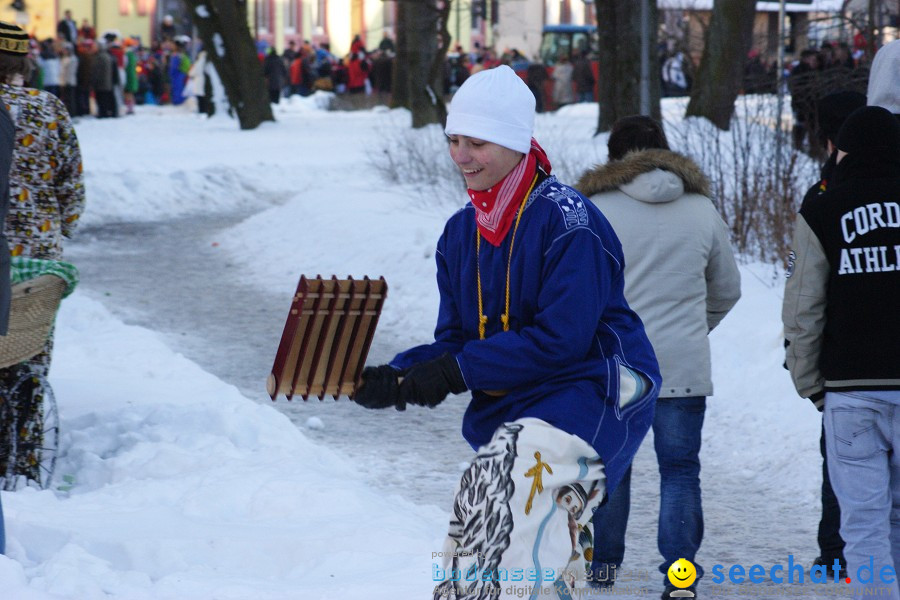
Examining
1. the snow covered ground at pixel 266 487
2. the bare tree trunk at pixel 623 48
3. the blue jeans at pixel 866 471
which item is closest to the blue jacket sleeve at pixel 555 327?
the blue jeans at pixel 866 471

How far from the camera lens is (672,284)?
4.79 metres

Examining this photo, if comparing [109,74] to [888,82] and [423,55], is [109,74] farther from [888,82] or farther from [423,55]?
[888,82]

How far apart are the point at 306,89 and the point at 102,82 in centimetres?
1067

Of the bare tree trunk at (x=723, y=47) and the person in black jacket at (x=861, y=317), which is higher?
the bare tree trunk at (x=723, y=47)

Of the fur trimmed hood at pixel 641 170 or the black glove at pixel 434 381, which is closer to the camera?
the black glove at pixel 434 381

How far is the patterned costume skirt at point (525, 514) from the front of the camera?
2971 millimetres

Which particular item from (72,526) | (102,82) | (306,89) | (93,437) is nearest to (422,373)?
(72,526)

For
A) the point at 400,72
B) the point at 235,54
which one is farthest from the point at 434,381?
the point at 400,72

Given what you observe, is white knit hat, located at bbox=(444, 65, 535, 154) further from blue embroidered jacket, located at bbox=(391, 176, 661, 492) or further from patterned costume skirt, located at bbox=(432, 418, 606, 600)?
patterned costume skirt, located at bbox=(432, 418, 606, 600)

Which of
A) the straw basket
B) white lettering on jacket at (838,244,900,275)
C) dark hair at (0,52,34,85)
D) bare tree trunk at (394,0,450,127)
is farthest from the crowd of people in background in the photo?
white lettering on jacket at (838,244,900,275)

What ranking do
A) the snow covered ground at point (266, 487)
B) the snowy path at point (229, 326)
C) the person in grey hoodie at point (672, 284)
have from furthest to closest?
the snowy path at point (229, 326)
the person in grey hoodie at point (672, 284)
the snow covered ground at point (266, 487)

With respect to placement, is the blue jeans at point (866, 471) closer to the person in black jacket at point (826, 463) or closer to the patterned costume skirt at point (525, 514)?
the person in black jacket at point (826, 463)

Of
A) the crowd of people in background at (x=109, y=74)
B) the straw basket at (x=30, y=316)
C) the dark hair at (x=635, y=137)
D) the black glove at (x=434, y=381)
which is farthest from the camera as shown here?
the crowd of people in background at (x=109, y=74)

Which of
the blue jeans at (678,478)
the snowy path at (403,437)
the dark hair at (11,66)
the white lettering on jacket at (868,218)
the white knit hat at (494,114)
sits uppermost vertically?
the dark hair at (11,66)
